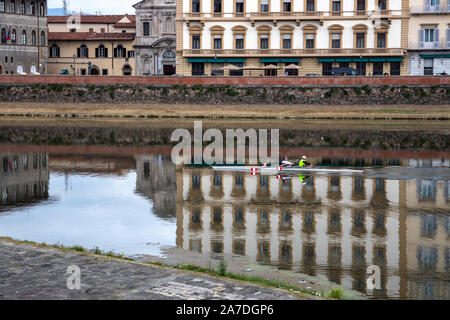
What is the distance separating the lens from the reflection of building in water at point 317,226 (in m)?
21.3

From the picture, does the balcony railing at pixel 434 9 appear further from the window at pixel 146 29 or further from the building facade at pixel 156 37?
the window at pixel 146 29

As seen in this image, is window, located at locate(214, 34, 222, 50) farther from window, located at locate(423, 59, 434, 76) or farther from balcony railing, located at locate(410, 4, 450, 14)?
window, located at locate(423, 59, 434, 76)

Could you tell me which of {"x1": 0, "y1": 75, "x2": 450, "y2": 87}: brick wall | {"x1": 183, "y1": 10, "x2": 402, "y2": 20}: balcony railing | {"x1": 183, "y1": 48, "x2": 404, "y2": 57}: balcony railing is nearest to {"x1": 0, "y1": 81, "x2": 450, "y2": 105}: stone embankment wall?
{"x1": 0, "y1": 75, "x2": 450, "y2": 87}: brick wall

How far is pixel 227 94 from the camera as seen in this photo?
82312 millimetres

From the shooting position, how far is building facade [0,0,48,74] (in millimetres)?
101625

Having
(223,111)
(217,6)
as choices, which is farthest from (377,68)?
(217,6)

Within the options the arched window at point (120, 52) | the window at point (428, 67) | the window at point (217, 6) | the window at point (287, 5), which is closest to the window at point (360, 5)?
the window at point (287, 5)

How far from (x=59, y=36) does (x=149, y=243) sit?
94.8 meters

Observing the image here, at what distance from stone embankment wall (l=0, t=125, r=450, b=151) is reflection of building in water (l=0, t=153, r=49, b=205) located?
8534 mm

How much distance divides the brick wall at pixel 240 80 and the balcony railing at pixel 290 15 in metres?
10.4

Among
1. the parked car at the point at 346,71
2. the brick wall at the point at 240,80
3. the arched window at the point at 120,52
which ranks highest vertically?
the arched window at the point at 120,52

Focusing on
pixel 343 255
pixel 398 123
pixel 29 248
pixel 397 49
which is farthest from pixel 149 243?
pixel 397 49

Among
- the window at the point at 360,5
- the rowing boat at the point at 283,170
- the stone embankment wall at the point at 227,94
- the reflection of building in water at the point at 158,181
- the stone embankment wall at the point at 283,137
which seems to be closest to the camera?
the reflection of building in water at the point at 158,181

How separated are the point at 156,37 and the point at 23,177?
215ft
